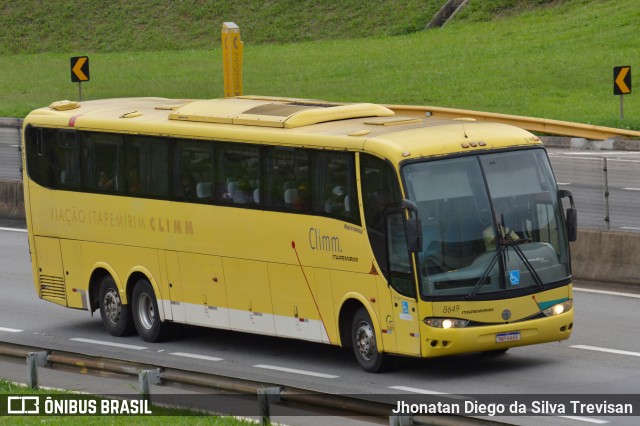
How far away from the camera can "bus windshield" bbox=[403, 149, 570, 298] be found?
15734mm

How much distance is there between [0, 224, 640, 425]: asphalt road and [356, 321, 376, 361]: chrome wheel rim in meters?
0.25

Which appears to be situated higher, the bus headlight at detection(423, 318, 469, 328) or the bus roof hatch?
the bus roof hatch

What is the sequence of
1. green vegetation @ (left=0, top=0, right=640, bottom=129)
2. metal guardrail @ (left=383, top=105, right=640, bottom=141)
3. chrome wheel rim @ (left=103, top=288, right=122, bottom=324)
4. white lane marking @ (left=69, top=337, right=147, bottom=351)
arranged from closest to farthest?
white lane marking @ (left=69, top=337, right=147, bottom=351) < chrome wheel rim @ (left=103, top=288, right=122, bottom=324) < metal guardrail @ (left=383, top=105, right=640, bottom=141) < green vegetation @ (left=0, top=0, right=640, bottom=129)

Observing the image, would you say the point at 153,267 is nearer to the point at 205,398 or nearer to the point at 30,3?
the point at 205,398

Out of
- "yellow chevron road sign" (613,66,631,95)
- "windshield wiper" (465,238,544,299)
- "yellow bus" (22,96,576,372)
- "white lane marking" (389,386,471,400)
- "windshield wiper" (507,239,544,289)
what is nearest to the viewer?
"white lane marking" (389,386,471,400)

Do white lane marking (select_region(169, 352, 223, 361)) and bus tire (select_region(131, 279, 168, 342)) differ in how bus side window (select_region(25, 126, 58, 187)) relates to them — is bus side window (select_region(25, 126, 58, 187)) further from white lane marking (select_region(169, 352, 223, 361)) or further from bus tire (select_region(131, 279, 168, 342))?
white lane marking (select_region(169, 352, 223, 361))

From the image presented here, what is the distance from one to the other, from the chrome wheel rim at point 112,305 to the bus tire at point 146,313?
0.93ft

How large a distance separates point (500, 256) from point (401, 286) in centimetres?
107

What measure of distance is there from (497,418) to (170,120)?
738 cm

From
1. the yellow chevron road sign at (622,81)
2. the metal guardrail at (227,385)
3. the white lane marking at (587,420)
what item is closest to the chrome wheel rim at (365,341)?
the white lane marking at (587,420)

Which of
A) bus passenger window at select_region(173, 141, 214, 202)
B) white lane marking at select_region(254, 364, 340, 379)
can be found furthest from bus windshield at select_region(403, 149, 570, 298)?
bus passenger window at select_region(173, 141, 214, 202)

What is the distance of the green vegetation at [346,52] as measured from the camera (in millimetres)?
47469

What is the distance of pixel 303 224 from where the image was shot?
56.3 ft

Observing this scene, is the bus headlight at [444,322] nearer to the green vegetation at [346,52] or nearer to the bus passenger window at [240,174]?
the bus passenger window at [240,174]
